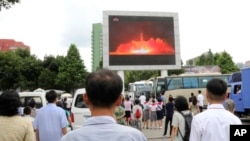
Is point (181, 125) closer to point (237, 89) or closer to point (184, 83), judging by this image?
point (237, 89)

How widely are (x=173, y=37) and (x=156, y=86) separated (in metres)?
7.04

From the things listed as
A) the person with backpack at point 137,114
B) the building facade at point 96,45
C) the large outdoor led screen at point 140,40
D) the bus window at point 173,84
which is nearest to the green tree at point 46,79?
the large outdoor led screen at point 140,40

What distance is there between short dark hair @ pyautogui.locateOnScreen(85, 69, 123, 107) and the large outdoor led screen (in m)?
37.4

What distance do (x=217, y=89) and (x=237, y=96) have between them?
20.6 m

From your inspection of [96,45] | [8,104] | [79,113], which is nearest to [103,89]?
[8,104]

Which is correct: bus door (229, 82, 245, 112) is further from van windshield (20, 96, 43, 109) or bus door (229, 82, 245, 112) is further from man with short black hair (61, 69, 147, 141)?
man with short black hair (61, 69, 147, 141)

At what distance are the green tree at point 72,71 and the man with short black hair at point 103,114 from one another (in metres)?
63.2

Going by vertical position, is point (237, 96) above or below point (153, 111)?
above

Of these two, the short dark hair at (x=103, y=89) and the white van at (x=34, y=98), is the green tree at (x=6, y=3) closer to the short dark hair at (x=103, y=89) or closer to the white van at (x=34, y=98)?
the white van at (x=34, y=98)

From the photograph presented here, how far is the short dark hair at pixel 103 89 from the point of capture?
246 centimetres

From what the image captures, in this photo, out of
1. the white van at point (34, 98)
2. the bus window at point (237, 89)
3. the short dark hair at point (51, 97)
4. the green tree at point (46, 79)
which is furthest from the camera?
the green tree at point (46, 79)

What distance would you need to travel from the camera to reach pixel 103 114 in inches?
96.7

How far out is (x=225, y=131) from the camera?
4043 millimetres

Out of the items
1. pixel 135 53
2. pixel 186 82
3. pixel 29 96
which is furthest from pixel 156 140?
pixel 135 53
